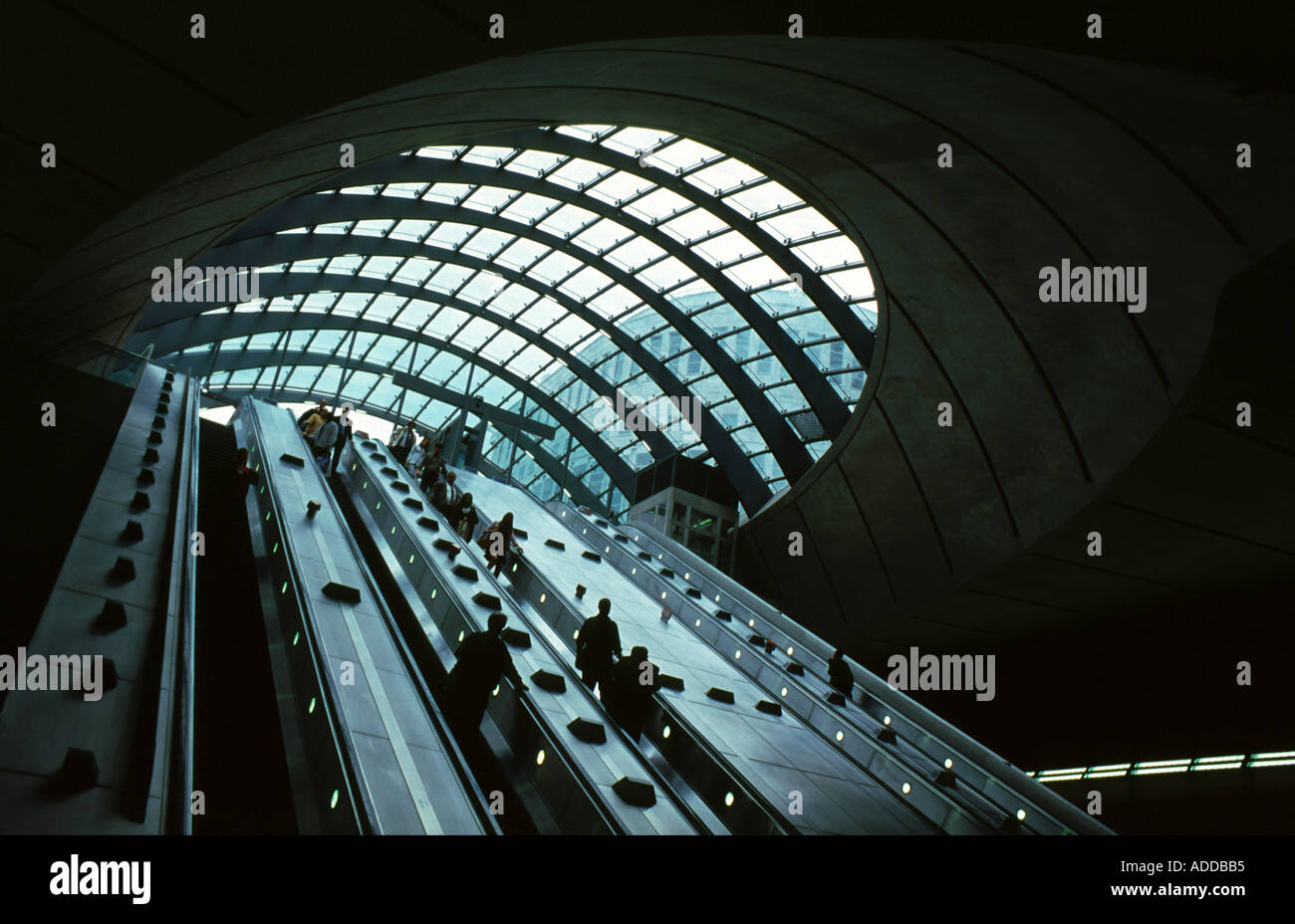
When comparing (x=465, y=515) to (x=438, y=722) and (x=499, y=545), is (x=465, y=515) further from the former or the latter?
(x=438, y=722)

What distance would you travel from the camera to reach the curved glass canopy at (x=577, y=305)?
22562 mm

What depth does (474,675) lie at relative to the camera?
21.6 ft

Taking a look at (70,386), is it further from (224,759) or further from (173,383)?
(224,759)

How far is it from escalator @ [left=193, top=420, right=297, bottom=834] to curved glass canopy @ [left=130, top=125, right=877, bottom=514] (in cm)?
1096

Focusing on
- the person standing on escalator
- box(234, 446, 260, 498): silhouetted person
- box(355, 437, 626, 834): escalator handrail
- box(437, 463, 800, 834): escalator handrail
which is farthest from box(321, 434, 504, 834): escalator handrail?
the person standing on escalator

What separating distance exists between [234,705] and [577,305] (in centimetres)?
2678

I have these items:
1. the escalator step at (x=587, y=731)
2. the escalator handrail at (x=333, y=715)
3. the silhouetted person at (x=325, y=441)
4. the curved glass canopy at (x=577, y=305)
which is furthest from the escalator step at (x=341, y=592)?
the curved glass canopy at (x=577, y=305)

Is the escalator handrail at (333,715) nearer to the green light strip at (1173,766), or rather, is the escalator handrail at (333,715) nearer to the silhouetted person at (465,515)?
the silhouetted person at (465,515)

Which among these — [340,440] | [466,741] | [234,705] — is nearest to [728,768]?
[466,741]

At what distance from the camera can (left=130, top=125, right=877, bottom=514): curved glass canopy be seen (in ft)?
74.0

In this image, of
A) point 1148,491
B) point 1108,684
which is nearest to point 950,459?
point 1148,491

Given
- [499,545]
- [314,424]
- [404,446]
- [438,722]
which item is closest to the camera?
[438,722]

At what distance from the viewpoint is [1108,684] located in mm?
17047
